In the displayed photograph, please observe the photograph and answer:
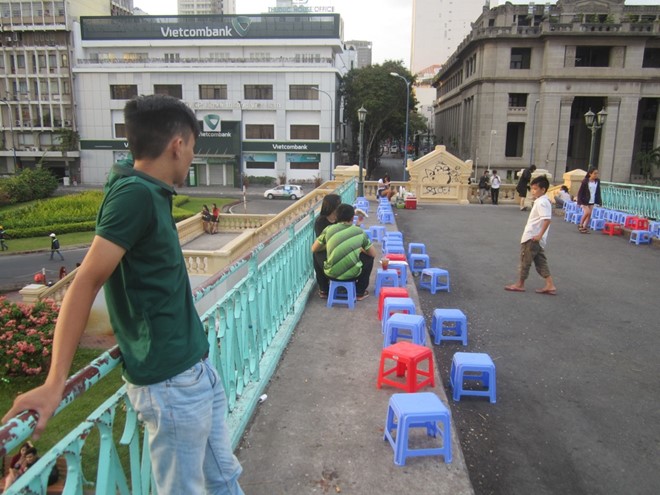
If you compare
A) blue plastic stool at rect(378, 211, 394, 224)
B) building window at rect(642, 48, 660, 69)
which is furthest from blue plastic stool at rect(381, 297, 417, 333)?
building window at rect(642, 48, 660, 69)

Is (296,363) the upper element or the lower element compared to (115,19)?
lower

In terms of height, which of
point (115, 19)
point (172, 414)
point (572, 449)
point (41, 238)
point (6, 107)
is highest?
point (115, 19)

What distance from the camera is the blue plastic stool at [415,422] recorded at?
3434 millimetres

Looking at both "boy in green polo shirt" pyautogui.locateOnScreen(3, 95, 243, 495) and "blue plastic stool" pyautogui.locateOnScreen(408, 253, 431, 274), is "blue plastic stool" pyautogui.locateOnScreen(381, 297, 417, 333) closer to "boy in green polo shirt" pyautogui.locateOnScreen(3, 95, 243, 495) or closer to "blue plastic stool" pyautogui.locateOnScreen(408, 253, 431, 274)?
"blue plastic stool" pyautogui.locateOnScreen(408, 253, 431, 274)

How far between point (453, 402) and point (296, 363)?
4.95 ft

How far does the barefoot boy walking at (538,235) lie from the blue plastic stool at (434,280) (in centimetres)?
101

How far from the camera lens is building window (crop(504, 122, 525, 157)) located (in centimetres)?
4725

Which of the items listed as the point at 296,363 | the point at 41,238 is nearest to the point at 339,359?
the point at 296,363

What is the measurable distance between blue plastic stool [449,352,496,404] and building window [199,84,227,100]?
4853cm

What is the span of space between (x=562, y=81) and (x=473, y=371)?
44891mm

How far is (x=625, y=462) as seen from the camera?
3.72m

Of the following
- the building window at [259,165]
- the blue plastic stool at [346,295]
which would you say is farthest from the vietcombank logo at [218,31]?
the blue plastic stool at [346,295]

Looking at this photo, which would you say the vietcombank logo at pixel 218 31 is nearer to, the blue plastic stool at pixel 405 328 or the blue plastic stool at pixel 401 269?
the blue plastic stool at pixel 401 269

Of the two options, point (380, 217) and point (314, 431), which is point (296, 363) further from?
point (380, 217)
